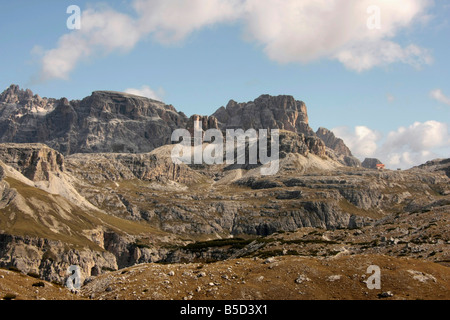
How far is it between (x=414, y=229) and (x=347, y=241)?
16.7 meters

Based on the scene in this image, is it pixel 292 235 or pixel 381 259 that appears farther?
pixel 292 235

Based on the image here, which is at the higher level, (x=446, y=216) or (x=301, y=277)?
(x=446, y=216)

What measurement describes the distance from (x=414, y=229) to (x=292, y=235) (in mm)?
35649
